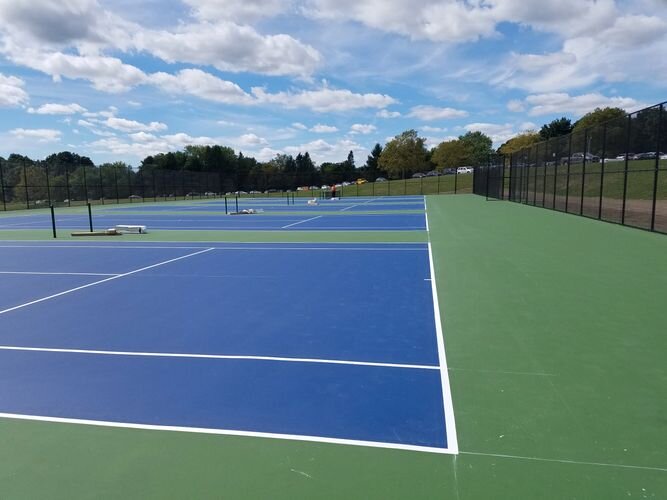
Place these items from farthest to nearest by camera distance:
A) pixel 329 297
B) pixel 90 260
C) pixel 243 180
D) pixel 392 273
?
pixel 243 180 → pixel 90 260 → pixel 392 273 → pixel 329 297

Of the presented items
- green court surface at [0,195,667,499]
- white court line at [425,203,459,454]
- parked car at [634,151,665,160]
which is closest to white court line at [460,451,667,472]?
green court surface at [0,195,667,499]

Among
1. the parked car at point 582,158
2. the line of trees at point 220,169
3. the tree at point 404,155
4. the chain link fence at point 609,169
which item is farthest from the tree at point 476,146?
the parked car at point 582,158

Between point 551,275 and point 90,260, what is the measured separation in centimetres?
959

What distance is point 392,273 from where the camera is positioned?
29.0 feet

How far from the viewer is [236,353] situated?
15.5 ft

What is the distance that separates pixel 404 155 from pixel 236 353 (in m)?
88.1

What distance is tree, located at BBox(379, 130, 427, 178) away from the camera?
8956 cm

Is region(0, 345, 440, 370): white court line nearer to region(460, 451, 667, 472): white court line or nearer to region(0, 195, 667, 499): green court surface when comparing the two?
region(0, 195, 667, 499): green court surface

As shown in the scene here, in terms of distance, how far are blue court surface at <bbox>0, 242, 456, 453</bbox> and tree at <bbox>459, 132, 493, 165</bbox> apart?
9550 centimetres

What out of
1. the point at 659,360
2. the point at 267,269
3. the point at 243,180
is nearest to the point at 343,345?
the point at 659,360

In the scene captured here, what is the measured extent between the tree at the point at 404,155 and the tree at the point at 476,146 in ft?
→ 40.3

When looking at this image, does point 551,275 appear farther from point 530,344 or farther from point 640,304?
point 530,344

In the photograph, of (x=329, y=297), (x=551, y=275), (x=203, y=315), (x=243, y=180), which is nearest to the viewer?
(x=203, y=315)

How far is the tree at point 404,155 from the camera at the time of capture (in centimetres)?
8956
